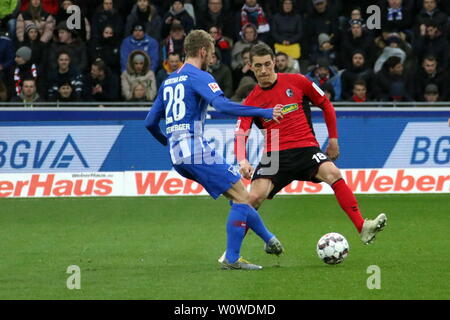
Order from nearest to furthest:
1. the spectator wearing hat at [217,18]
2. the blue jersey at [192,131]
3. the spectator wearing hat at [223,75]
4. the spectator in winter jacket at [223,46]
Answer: the blue jersey at [192,131], the spectator wearing hat at [223,75], the spectator in winter jacket at [223,46], the spectator wearing hat at [217,18]

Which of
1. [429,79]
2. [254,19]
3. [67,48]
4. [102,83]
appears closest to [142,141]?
[102,83]

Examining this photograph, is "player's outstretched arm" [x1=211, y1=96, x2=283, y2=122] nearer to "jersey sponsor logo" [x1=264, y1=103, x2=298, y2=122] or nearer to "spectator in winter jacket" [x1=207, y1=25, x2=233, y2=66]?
"jersey sponsor logo" [x1=264, y1=103, x2=298, y2=122]

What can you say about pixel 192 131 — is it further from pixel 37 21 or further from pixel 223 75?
pixel 37 21

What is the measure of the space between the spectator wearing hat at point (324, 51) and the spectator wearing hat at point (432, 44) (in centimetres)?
161

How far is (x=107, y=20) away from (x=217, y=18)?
2.13m

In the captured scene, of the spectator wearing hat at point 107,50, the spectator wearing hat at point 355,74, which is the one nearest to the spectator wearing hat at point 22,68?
the spectator wearing hat at point 107,50

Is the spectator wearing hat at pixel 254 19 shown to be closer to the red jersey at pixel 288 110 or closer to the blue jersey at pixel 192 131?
the red jersey at pixel 288 110

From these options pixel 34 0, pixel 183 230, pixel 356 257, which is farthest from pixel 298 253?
pixel 34 0

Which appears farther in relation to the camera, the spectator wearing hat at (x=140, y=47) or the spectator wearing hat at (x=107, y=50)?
the spectator wearing hat at (x=107, y=50)

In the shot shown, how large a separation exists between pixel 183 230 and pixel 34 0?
838cm

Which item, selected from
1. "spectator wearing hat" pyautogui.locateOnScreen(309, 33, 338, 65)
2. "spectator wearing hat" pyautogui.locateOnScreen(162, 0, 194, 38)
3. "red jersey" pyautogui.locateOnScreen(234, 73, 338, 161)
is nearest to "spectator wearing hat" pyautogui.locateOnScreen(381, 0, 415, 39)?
"spectator wearing hat" pyautogui.locateOnScreen(309, 33, 338, 65)

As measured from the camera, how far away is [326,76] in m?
18.5

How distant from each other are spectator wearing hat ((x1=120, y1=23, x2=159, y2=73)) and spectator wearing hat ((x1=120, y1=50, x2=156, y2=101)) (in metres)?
0.50

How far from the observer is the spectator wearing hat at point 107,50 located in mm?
19344
